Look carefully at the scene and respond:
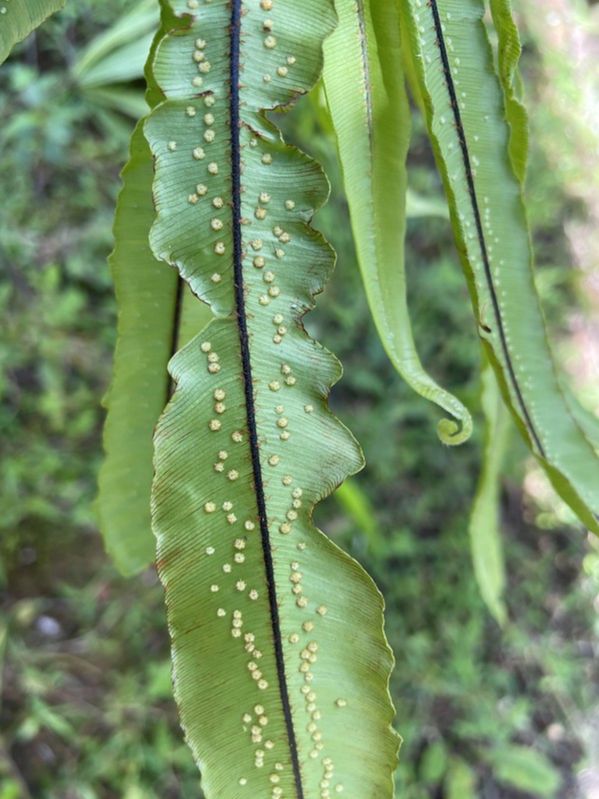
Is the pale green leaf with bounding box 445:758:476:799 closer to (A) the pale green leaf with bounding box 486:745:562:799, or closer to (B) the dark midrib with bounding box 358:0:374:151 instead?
(A) the pale green leaf with bounding box 486:745:562:799

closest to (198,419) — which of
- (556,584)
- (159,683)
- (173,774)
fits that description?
(159,683)

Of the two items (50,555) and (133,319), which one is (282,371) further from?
(50,555)

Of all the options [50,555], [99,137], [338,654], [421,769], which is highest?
[99,137]

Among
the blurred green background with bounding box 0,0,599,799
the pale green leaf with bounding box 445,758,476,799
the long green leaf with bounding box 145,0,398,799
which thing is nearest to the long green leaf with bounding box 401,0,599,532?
the long green leaf with bounding box 145,0,398,799

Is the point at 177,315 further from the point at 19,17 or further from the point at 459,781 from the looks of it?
the point at 459,781

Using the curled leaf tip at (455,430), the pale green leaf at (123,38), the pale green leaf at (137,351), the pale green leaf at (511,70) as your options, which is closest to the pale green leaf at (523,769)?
the pale green leaf at (137,351)

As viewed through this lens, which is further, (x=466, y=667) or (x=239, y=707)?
(x=466, y=667)
